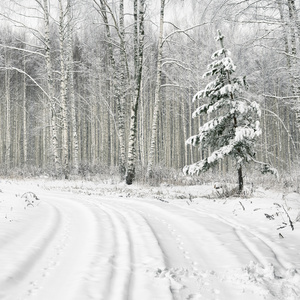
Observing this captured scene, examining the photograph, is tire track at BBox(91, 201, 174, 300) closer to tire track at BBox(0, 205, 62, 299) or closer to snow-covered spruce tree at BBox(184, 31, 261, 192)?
tire track at BBox(0, 205, 62, 299)

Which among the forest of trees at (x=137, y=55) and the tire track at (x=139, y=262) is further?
the forest of trees at (x=137, y=55)

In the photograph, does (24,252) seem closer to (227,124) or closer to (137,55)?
(227,124)

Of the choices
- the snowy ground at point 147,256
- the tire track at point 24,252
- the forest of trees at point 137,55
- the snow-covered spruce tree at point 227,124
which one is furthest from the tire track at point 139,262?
the forest of trees at point 137,55

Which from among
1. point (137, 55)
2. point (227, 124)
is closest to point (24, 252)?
point (227, 124)

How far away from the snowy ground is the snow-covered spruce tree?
7.11 ft

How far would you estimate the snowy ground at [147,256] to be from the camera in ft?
6.39

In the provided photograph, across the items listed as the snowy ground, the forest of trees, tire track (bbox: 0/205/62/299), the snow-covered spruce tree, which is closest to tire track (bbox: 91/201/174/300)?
the snowy ground

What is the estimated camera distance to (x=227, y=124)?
23.1 feet

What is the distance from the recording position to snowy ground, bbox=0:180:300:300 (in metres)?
1.95

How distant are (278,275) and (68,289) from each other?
1.70 metres

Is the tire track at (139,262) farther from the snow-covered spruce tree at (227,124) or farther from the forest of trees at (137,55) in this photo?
the forest of trees at (137,55)

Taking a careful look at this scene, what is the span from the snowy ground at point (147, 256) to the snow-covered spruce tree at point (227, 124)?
217cm

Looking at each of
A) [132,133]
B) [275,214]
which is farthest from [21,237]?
[132,133]

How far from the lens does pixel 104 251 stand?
2.75 meters
